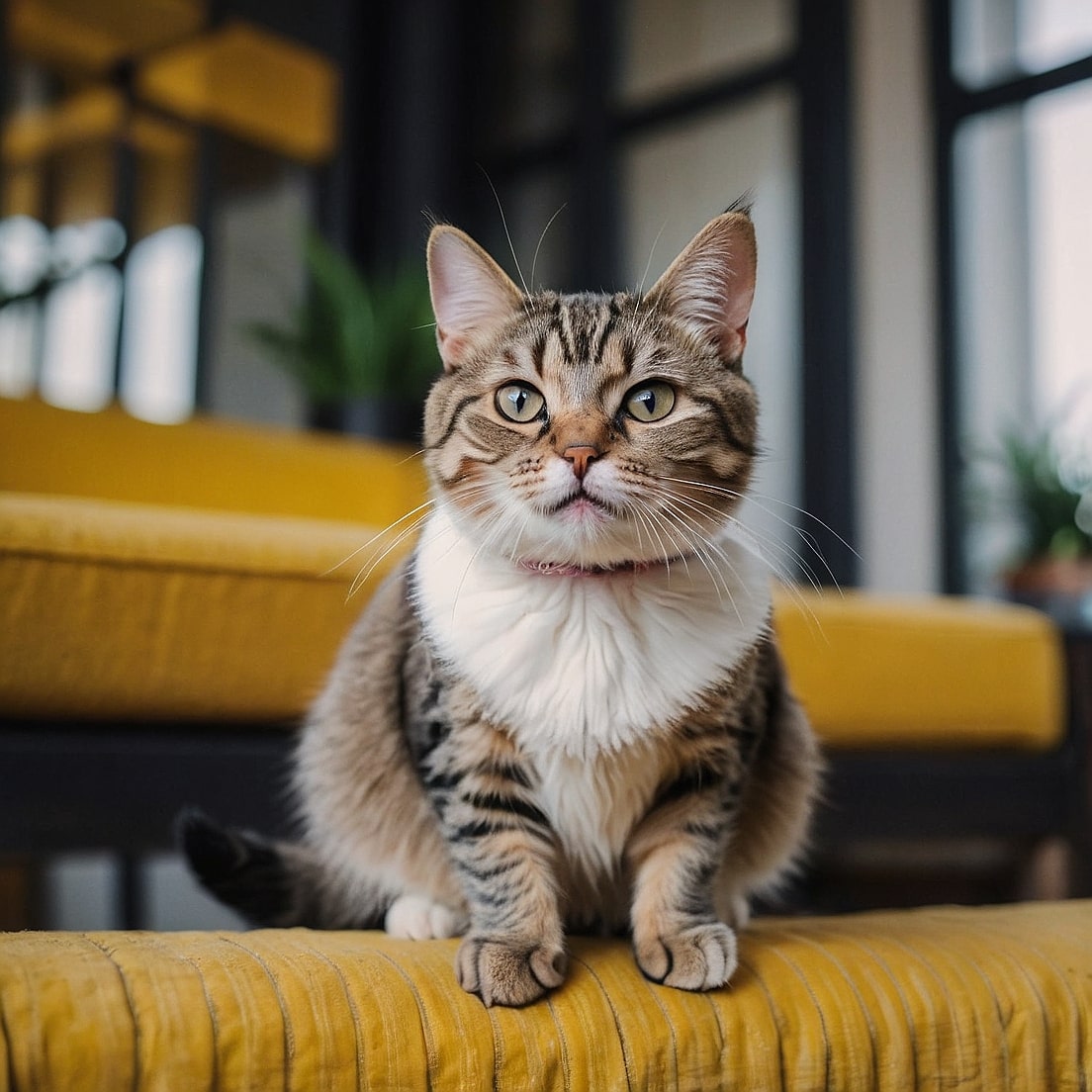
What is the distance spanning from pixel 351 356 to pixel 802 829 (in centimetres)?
276

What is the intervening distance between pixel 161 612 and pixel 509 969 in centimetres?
72

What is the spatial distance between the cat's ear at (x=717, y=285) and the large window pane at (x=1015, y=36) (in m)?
3.06

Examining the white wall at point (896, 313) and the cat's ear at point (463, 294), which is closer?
the cat's ear at point (463, 294)

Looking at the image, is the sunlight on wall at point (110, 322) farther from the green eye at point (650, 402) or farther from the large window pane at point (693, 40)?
the green eye at point (650, 402)

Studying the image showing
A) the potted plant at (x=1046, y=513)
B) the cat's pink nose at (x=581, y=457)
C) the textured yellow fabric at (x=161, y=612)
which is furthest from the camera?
the potted plant at (x=1046, y=513)

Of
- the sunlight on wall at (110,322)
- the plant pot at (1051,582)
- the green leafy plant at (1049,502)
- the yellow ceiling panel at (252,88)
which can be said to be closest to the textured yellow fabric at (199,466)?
the sunlight on wall at (110,322)

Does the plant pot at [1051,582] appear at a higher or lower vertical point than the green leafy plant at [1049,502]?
lower

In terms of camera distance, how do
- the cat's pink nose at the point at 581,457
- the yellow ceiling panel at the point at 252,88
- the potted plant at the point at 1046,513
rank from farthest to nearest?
the yellow ceiling panel at the point at 252,88
the potted plant at the point at 1046,513
the cat's pink nose at the point at 581,457

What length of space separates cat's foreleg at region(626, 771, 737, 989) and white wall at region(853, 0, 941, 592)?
287 centimetres

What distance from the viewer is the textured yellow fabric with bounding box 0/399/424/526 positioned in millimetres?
2113

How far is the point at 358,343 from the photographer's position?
11.4ft

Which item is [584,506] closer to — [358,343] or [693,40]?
[358,343]

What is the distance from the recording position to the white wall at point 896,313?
3539 millimetres

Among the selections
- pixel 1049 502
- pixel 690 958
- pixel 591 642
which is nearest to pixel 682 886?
pixel 690 958
